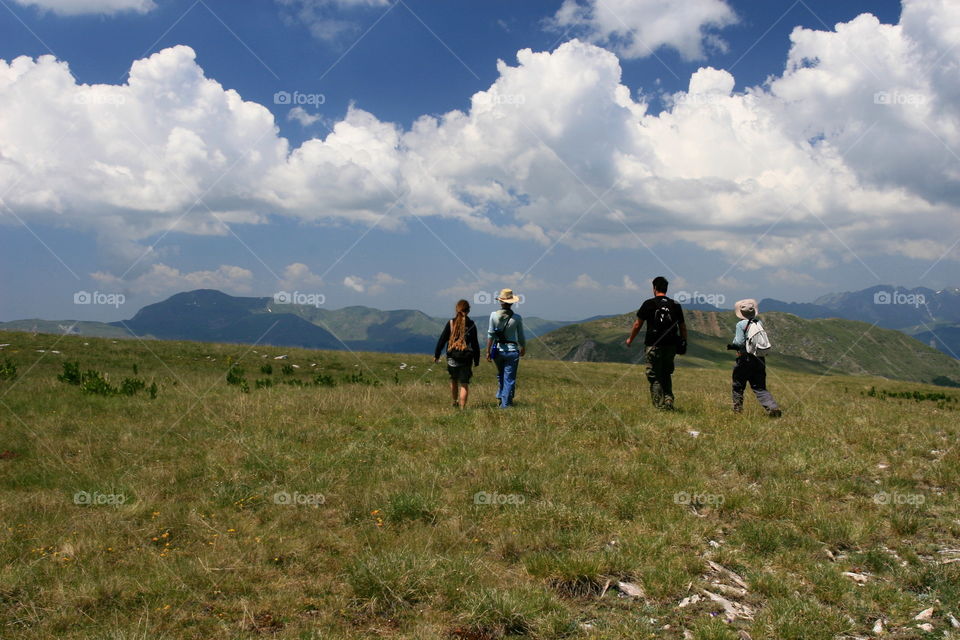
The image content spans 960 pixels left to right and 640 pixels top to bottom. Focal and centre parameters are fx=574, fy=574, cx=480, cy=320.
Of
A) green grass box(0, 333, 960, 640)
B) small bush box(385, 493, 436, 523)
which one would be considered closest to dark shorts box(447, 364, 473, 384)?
green grass box(0, 333, 960, 640)

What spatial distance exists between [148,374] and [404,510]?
751 inches

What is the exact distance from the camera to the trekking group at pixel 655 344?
45.8ft

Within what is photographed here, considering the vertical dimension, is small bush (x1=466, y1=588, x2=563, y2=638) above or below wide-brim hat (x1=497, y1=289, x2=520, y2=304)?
below

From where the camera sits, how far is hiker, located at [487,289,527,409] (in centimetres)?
1489

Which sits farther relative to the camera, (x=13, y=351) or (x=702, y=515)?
(x=13, y=351)

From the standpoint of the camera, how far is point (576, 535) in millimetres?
6672

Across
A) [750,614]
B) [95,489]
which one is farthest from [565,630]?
[95,489]

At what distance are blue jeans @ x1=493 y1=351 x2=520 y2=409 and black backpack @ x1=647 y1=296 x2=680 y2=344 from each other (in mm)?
3460

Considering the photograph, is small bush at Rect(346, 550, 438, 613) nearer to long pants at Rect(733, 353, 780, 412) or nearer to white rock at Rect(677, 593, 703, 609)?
white rock at Rect(677, 593, 703, 609)

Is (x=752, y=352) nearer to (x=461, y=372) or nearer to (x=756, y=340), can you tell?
(x=756, y=340)

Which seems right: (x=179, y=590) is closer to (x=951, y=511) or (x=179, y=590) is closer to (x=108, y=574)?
(x=108, y=574)

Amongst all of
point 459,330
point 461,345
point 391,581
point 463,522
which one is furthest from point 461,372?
point 391,581

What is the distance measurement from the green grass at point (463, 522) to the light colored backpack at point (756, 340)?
71.6 inches

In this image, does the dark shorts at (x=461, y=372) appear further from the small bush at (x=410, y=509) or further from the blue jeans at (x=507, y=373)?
the small bush at (x=410, y=509)
